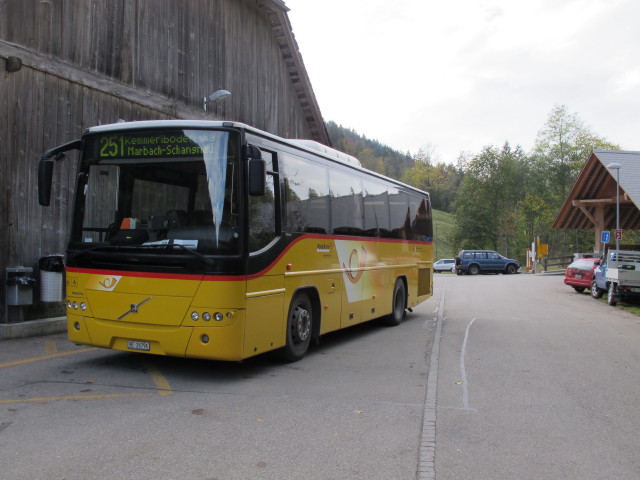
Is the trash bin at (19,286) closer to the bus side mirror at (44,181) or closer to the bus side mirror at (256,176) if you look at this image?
the bus side mirror at (44,181)

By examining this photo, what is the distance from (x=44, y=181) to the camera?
7.17m

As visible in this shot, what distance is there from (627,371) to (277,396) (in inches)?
206

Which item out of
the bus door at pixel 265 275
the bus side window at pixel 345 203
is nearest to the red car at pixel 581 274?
the bus side window at pixel 345 203

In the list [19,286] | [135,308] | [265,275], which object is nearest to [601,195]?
[265,275]

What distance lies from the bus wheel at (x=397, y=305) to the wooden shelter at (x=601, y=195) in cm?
1799

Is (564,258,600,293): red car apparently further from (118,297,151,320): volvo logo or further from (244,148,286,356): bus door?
(118,297,151,320): volvo logo

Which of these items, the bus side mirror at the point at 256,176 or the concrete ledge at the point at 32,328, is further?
the concrete ledge at the point at 32,328

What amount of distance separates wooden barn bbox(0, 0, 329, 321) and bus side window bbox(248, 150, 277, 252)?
5131 mm

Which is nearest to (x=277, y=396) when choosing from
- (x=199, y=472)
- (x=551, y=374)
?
(x=199, y=472)

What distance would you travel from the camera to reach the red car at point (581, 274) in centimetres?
2475

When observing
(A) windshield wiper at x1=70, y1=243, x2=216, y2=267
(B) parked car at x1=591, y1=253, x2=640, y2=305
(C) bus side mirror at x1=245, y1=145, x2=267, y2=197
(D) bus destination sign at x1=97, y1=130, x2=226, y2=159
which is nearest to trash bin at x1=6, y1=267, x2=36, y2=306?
(A) windshield wiper at x1=70, y1=243, x2=216, y2=267

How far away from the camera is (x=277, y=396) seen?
6.34m

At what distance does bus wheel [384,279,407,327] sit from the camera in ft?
42.0

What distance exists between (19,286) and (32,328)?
0.73m
